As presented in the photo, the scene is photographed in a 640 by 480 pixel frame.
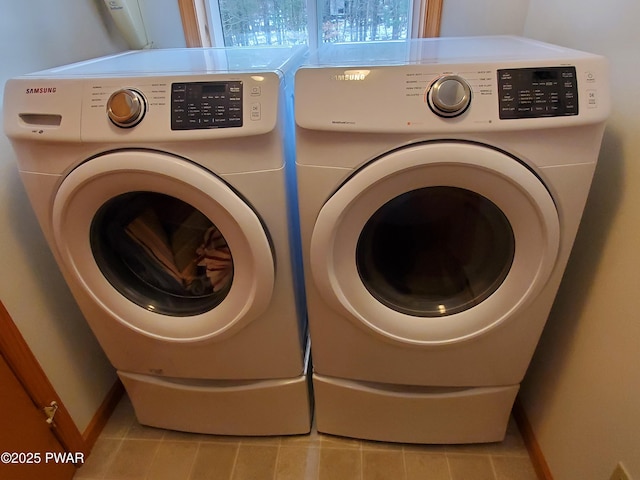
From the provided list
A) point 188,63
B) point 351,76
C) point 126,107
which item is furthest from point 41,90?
point 351,76

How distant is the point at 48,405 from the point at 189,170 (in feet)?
2.56

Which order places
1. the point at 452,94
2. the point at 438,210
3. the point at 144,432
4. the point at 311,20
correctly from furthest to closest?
the point at 311,20 < the point at 144,432 < the point at 438,210 < the point at 452,94

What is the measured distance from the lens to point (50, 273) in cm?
105

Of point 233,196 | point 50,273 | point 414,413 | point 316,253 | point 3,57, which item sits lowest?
point 414,413

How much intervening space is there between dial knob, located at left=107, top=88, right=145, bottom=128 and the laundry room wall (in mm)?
377

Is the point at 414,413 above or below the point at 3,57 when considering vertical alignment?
below

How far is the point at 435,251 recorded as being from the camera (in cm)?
92

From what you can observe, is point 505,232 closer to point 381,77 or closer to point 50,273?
point 381,77

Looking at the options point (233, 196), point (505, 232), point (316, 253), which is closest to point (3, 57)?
point (233, 196)

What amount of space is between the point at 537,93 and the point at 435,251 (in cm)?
38

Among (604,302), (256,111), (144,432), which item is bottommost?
(144,432)

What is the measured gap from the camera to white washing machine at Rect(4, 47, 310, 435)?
0.72 metres

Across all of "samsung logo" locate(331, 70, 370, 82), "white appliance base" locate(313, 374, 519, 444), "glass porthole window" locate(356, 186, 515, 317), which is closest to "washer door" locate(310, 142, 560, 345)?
"glass porthole window" locate(356, 186, 515, 317)

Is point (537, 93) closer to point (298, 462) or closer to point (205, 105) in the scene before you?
point (205, 105)
